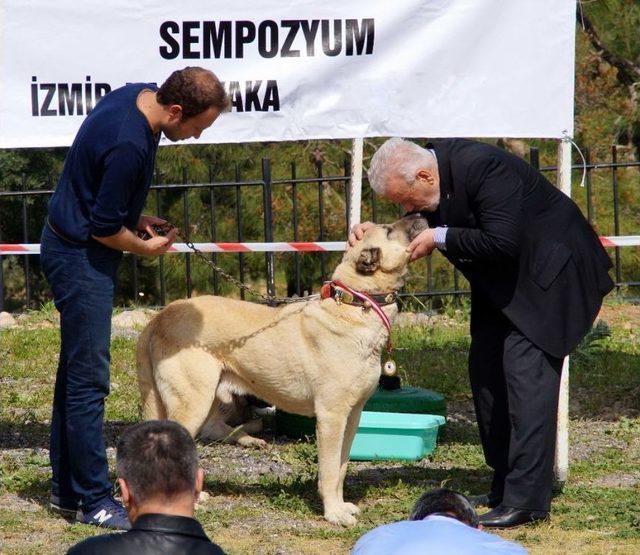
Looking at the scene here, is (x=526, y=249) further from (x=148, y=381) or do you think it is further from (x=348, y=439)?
(x=148, y=381)

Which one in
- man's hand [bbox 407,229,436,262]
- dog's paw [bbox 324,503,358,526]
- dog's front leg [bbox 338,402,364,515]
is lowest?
dog's paw [bbox 324,503,358,526]

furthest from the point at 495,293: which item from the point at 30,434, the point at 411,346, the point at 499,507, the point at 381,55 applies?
the point at 411,346

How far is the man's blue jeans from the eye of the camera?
4941 millimetres

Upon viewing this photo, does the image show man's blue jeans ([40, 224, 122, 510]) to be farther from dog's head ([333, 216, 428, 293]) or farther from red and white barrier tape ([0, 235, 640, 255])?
red and white barrier tape ([0, 235, 640, 255])

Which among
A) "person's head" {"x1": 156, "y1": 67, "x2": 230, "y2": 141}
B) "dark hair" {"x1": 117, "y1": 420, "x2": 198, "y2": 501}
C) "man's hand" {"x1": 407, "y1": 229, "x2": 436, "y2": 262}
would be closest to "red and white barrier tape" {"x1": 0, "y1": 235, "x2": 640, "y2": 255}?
"man's hand" {"x1": 407, "y1": 229, "x2": 436, "y2": 262}

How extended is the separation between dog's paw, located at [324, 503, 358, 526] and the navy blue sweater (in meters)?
1.69

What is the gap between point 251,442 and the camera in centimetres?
677

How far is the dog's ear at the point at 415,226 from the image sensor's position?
5230 millimetres

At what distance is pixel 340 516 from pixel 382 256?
49.9 inches

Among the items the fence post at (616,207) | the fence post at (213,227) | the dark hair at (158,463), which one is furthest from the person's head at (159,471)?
the fence post at (616,207)

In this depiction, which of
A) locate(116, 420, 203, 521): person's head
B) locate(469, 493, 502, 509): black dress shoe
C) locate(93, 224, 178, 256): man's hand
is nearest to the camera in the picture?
locate(116, 420, 203, 521): person's head

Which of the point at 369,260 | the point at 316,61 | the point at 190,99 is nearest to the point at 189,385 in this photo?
the point at 369,260

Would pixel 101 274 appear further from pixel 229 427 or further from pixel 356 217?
pixel 229 427

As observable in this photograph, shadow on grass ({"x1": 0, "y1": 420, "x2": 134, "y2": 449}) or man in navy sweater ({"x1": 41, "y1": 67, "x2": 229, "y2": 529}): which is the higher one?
man in navy sweater ({"x1": 41, "y1": 67, "x2": 229, "y2": 529})
